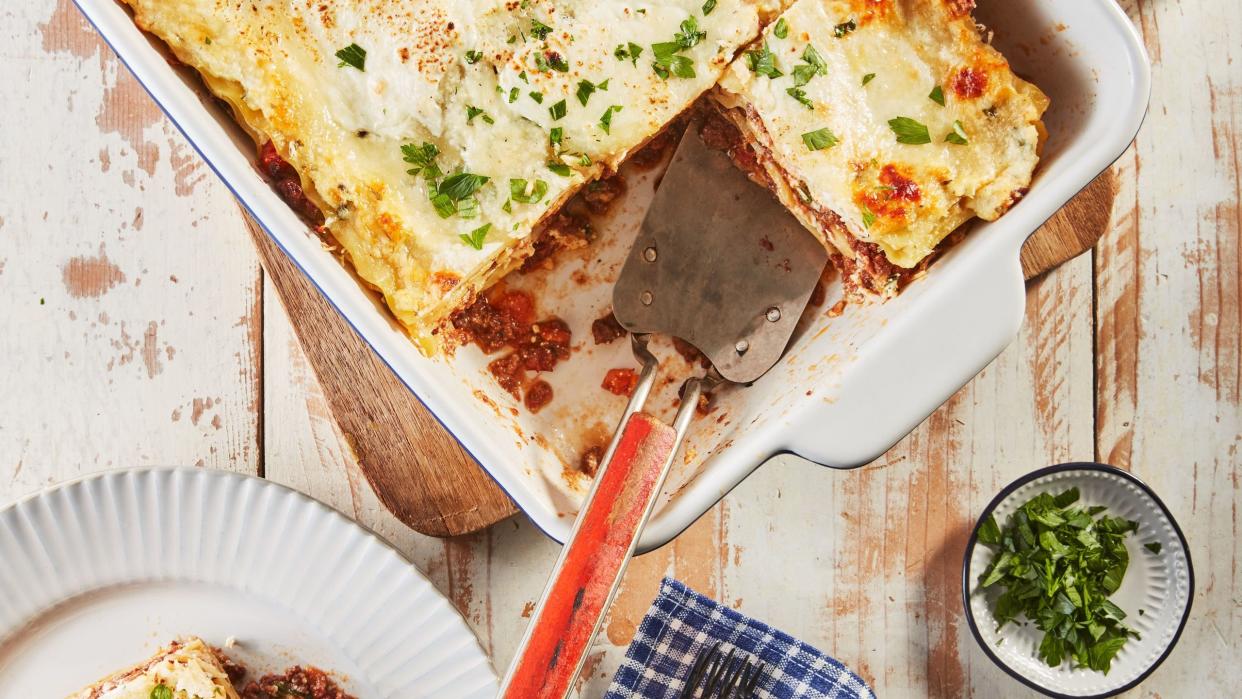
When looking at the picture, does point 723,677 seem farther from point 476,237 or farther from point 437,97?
point 437,97

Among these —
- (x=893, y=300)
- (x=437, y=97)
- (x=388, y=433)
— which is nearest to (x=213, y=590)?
(x=388, y=433)

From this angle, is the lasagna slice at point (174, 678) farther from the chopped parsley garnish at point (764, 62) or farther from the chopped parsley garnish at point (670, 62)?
the chopped parsley garnish at point (764, 62)

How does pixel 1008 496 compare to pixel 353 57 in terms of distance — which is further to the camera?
pixel 1008 496

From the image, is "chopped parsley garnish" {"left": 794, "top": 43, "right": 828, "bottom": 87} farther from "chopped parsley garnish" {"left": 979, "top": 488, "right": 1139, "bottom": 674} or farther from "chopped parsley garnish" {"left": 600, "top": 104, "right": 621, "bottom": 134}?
"chopped parsley garnish" {"left": 979, "top": 488, "right": 1139, "bottom": 674}

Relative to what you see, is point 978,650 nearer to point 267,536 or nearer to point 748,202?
point 748,202

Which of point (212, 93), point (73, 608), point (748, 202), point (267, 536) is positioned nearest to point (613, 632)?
point (267, 536)
